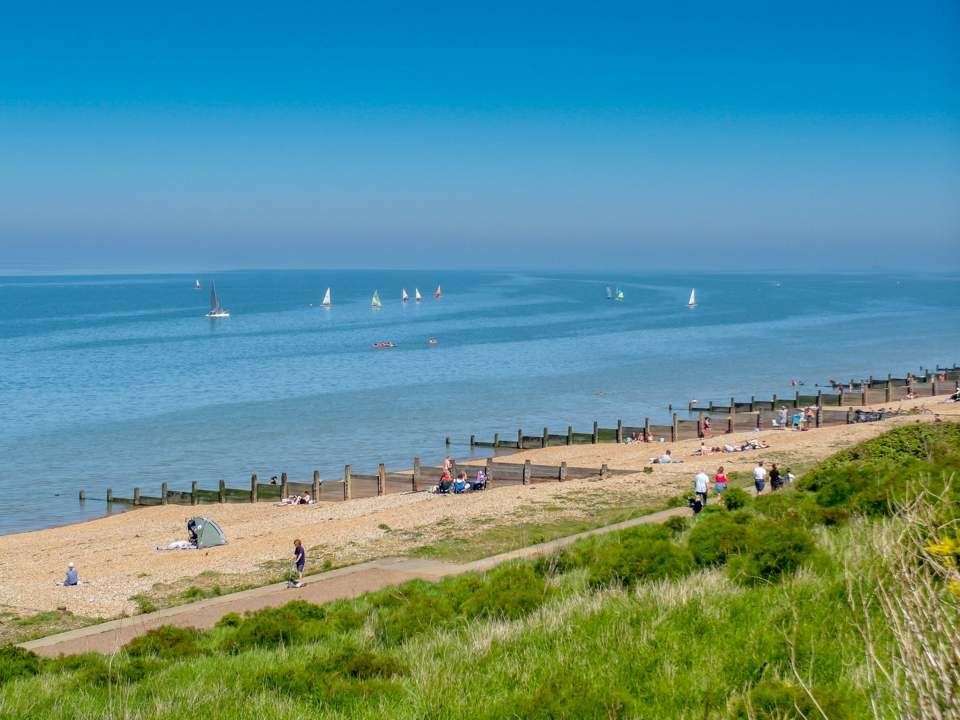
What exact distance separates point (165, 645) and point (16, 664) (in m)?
1.86

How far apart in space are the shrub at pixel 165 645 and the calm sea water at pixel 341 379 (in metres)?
23.3

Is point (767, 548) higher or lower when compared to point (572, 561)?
higher

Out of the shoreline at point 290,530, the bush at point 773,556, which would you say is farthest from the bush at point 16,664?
the bush at point 773,556

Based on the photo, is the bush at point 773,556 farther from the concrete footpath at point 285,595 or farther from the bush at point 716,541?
the concrete footpath at point 285,595

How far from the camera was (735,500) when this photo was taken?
813 inches

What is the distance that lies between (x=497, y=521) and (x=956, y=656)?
22053 millimetres

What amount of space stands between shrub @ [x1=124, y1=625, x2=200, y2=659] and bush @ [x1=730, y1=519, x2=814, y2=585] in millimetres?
6918

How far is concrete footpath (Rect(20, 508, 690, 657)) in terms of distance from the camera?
1641cm

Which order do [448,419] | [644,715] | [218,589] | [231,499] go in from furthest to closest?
[448,419]
[231,499]
[218,589]
[644,715]

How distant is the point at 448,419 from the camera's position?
55719 millimetres

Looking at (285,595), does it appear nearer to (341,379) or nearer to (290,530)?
(290,530)

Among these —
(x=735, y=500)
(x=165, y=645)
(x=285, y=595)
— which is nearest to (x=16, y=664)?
(x=165, y=645)

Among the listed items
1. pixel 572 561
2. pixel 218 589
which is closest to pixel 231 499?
pixel 218 589

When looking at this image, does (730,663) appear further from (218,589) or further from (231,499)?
(231,499)
